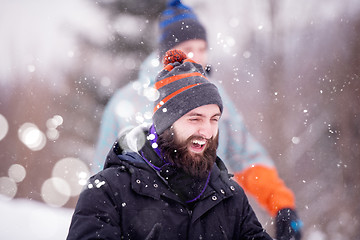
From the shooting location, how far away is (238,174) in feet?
8.36

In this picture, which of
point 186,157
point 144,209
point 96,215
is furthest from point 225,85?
point 96,215

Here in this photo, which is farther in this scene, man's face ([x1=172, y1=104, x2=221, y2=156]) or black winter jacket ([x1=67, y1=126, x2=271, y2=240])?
man's face ([x1=172, y1=104, x2=221, y2=156])

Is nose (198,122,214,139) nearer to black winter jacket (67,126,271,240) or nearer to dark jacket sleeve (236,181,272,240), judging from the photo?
black winter jacket (67,126,271,240)

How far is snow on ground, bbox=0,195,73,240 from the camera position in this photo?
13.6 feet

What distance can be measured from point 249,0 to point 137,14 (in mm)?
2111

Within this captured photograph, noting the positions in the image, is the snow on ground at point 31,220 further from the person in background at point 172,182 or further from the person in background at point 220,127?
the person in background at point 172,182

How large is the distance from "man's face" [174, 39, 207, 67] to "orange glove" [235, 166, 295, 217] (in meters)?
0.95

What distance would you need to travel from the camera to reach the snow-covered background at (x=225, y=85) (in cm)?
493

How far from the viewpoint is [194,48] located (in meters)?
2.71

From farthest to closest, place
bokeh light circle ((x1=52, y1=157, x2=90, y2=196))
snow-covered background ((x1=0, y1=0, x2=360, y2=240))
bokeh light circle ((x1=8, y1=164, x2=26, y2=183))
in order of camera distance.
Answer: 1. bokeh light circle ((x1=52, y1=157, x2=90, y2=196))
2. bokeh light circle ((x1=8, y1=164, x2=26, y2=183))
3. snow-covered background ((x1=0, y1=0, x2=360, y2=240))

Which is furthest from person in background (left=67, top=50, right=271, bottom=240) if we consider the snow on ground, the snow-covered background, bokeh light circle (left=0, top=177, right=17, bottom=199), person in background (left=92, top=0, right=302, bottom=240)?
bokeh light circle (left=0, top=177, right=17, bottom=199)

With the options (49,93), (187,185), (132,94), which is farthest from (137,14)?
(187,185)

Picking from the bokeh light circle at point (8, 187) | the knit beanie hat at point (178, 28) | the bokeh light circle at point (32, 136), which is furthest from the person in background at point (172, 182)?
the bokeh light circle at point (8, 187)

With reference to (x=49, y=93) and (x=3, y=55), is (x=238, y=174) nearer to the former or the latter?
(x=49, y=93)
